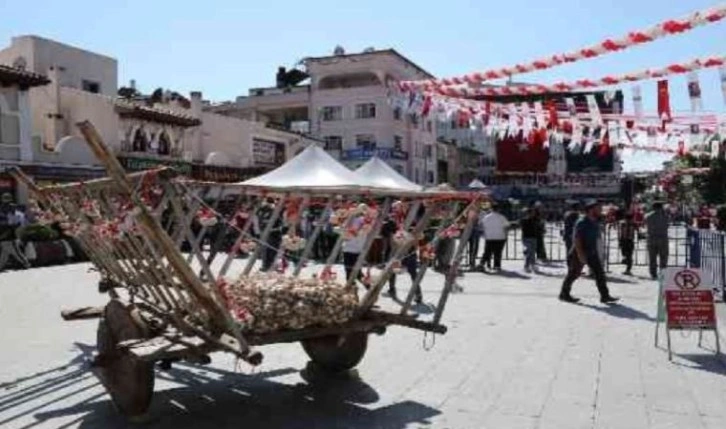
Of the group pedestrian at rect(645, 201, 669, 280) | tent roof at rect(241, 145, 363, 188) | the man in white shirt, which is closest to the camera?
tent roof at rect(241, 145, 363, 188)

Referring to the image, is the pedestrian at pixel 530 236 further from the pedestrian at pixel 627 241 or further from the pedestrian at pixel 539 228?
the pedestrian at pixel 627 241

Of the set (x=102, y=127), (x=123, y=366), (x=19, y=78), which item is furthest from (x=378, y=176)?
(x=102, y=127)

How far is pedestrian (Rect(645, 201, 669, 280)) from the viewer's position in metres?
15.6

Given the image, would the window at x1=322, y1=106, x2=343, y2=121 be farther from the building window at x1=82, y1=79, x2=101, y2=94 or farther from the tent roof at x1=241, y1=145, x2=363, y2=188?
the tent roof at x1=241, y1=145, x2=363, y2=188

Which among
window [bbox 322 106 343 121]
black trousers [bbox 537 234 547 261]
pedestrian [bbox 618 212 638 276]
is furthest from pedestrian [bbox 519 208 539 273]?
window [bbox 322 106 343 121]

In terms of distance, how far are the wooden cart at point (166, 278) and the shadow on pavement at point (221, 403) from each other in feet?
1.09

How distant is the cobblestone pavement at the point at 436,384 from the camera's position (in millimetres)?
6055

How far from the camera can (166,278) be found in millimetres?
5531

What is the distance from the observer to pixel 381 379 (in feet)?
24.1

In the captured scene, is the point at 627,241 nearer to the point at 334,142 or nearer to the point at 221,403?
the point at 221,403

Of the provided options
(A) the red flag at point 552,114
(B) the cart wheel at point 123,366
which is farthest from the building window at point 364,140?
(B) the cart wheel at point 123,366

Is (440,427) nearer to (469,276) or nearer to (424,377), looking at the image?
(424,377)

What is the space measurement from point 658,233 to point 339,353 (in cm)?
1054

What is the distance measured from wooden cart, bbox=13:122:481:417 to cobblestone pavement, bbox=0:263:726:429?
417 millimetres
